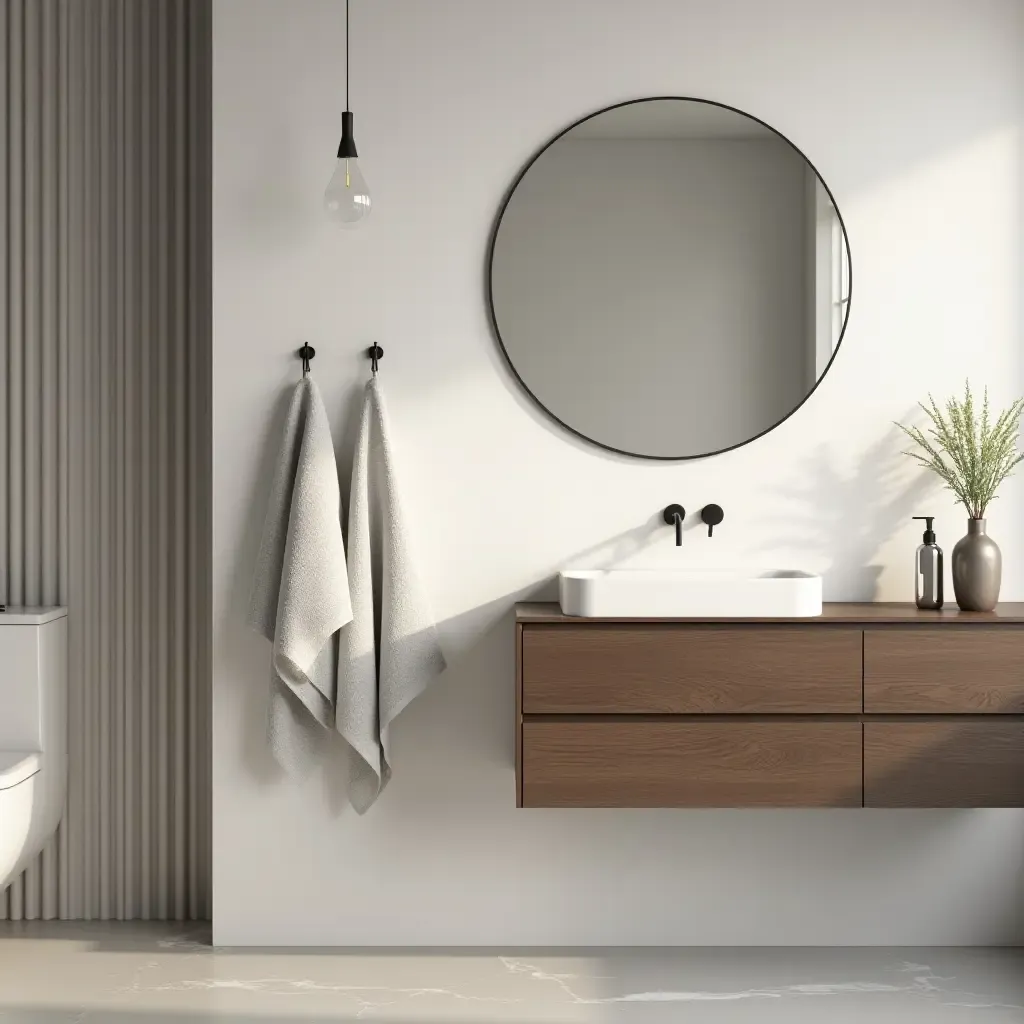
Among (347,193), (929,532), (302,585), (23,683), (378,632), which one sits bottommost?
(23,683)

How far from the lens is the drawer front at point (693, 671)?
217 centimetres

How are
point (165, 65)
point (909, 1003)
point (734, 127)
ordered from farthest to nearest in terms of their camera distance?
1. point (165, 65)
2. point (734, 127)
3. point (909, 1003)

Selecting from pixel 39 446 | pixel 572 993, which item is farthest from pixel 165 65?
pixel 572 993

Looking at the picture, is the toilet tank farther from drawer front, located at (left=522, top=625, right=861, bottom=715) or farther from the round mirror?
the round mirror

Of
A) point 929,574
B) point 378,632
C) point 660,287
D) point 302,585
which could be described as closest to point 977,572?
point 929,574

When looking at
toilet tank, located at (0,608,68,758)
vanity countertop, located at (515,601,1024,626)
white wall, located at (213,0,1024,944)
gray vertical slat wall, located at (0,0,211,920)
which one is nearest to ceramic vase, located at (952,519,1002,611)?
vanity countertop, located at (515,601,1024,626)

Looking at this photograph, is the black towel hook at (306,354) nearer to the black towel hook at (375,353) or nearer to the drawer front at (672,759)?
the black towel hook at (375,353)

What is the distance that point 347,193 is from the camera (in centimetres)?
217

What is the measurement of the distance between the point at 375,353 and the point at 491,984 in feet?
4.44

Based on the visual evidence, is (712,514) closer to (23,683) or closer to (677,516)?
(677,516)

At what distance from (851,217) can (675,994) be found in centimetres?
169

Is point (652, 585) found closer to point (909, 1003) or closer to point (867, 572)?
point (867, 572)

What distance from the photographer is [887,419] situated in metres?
2.46

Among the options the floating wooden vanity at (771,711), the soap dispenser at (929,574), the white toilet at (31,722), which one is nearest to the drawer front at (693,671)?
the floating wooden vanity at (771,711)
